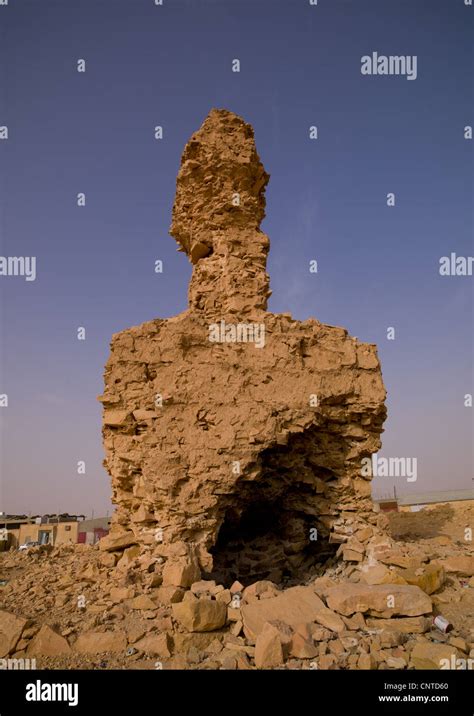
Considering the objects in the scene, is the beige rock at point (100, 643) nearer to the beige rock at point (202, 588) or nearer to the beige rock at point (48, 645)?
the beige rock at point (48, 645)

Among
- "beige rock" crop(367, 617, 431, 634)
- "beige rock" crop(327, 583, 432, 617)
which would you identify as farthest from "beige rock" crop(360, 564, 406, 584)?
"beige rock" crop(367, 617, 431, 634)

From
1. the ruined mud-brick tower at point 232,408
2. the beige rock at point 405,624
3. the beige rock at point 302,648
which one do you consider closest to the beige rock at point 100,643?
the ruined mud-brick tower at point 232,408

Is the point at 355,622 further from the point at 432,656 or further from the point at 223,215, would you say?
the point at 223,215

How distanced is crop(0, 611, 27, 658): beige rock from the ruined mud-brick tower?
2.17 m

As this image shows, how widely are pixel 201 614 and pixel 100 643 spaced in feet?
3.87

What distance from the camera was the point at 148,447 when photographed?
6.75 metres

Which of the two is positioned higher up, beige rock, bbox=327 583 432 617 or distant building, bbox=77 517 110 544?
beige rock, bbox=327 583 432 617

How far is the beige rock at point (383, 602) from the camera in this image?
4887mm

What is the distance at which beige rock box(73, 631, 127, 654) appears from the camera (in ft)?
14.3

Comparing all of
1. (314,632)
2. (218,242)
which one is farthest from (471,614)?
(218,242)

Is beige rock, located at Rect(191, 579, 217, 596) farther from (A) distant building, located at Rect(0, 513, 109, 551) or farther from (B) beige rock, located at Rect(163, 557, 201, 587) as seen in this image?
(A) distant building, located at Rect(0, 513, 109, 551)

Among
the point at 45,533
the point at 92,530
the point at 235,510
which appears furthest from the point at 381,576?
the point at 92,530

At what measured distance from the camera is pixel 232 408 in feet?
23.0
